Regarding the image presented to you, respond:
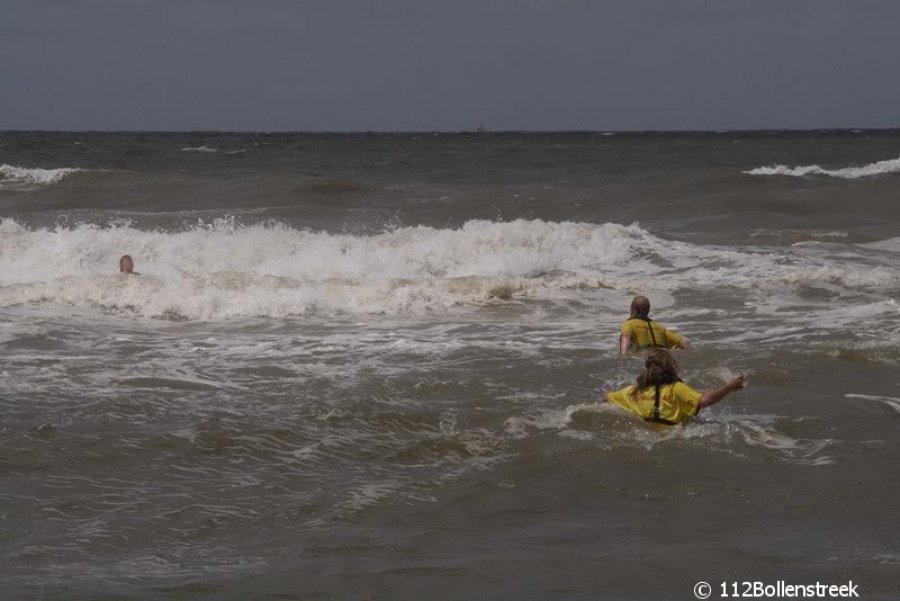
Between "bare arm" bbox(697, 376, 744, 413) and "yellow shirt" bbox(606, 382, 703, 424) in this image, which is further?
"yellow shirt" bbox(606, 382, 703, 424)

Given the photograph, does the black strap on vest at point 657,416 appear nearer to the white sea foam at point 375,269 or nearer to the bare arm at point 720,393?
the bare arm at point 720,393

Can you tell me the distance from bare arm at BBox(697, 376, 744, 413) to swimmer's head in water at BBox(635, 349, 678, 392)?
11.7 inches

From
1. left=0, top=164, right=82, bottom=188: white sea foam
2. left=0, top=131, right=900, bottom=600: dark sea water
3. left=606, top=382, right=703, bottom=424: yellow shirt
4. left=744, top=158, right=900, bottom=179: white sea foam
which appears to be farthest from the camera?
left=744, top=158, right=900, bottom=179: white sea foam

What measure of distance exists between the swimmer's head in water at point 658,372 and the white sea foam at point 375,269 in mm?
5896

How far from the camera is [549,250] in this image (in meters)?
18.9

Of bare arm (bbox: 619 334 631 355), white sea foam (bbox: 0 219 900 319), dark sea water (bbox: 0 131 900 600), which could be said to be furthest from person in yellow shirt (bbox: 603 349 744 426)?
white sea foam (bbox: 0 219 900 319)

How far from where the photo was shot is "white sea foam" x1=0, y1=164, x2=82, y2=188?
3781 cm

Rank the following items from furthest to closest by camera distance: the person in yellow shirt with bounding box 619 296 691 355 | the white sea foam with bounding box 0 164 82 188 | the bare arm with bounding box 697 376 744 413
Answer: the white sea foam with bounding box 0 164 82 188 < the person in yellow shirt with bounding box 619 296 691 355 < the bare arm with bounding box 697 376 744 413

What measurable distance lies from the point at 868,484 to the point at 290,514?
352 centimetres

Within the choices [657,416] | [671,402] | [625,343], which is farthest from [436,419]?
[625,343]

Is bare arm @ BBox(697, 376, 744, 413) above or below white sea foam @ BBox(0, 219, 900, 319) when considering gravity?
above

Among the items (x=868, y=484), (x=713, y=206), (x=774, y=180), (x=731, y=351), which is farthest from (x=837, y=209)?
(x=868, y=484)

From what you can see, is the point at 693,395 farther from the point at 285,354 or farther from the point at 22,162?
the point at 22,162

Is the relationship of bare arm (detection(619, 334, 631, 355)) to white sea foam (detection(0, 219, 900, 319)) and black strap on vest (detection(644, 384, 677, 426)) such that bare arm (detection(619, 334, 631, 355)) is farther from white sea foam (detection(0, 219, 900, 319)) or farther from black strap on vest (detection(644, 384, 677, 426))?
white sea foam (detection(0, 219, 900, 319))
